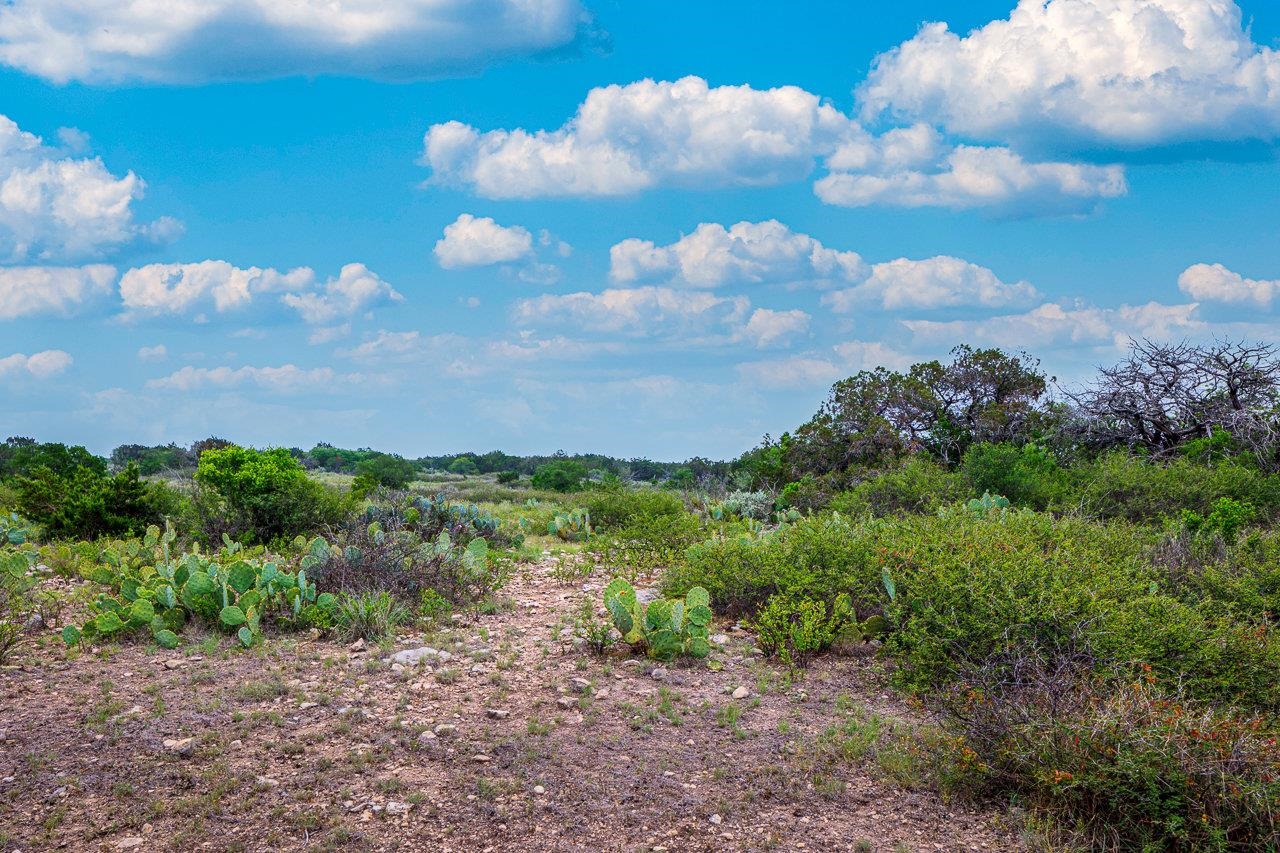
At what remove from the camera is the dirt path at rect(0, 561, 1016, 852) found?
5.26m

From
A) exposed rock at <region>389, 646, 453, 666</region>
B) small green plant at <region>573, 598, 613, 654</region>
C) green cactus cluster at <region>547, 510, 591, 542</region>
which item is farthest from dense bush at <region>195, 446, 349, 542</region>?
small green plant at <region>573, 598, 613, 654</region>

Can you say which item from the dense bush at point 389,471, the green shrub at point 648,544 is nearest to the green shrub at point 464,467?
the dense bush at point 389,471

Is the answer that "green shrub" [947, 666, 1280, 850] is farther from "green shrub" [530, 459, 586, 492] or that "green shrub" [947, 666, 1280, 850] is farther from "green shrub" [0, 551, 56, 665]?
"green shrub" [530, 459, 586, 492]

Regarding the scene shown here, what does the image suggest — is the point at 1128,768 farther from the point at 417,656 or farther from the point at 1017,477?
the point at 1017,477

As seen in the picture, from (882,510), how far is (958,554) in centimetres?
689

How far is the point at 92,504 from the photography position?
14477mm

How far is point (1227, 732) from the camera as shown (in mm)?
5258

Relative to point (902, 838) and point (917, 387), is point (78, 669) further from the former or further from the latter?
point (917, 387)

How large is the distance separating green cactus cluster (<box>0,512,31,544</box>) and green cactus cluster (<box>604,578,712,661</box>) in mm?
9427

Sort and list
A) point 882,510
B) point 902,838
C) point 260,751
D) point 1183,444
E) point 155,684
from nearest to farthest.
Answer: point 902,838 → point 260,751 → point 155,684 → point 882,510 → point 1183,444

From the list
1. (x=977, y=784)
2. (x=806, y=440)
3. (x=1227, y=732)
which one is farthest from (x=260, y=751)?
(x=806, y=440)

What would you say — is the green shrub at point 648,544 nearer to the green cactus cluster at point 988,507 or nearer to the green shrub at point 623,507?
the green shrub at point 623,507

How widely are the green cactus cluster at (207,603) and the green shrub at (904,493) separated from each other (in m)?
8.76

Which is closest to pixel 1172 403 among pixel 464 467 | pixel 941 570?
pixel 941 570
